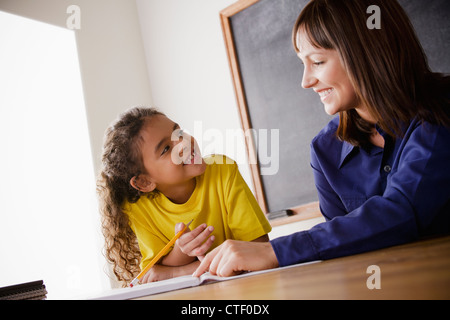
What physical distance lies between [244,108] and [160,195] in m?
1.30

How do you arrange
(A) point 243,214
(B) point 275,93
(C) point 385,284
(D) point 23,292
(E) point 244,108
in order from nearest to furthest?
(C) point 385,284 → (D) point 23,292 → (A) point 243,214 → (B) point 275,93 → (E) point 244,108

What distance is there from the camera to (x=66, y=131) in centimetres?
257

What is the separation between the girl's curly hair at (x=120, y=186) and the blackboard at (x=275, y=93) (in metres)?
1.12

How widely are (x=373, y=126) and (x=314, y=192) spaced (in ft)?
4.16

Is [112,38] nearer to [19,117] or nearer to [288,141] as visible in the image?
[19,117]

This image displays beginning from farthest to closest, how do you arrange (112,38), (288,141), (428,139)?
1. (112,38)
2. (288,141)
3. (428,139)

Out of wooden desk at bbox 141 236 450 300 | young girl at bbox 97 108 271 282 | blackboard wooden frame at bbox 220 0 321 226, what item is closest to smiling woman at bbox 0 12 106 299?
young girl at bbox 97 108 271 282

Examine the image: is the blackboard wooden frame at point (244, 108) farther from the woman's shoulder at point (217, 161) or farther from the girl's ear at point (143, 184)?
the girl's ear at point (143, 184)

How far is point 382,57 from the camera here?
0.95m

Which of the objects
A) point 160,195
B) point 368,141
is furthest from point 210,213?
point 368,141

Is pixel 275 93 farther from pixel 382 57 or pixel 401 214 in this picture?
pixel 401 214

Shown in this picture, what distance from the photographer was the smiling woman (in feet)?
7.18
